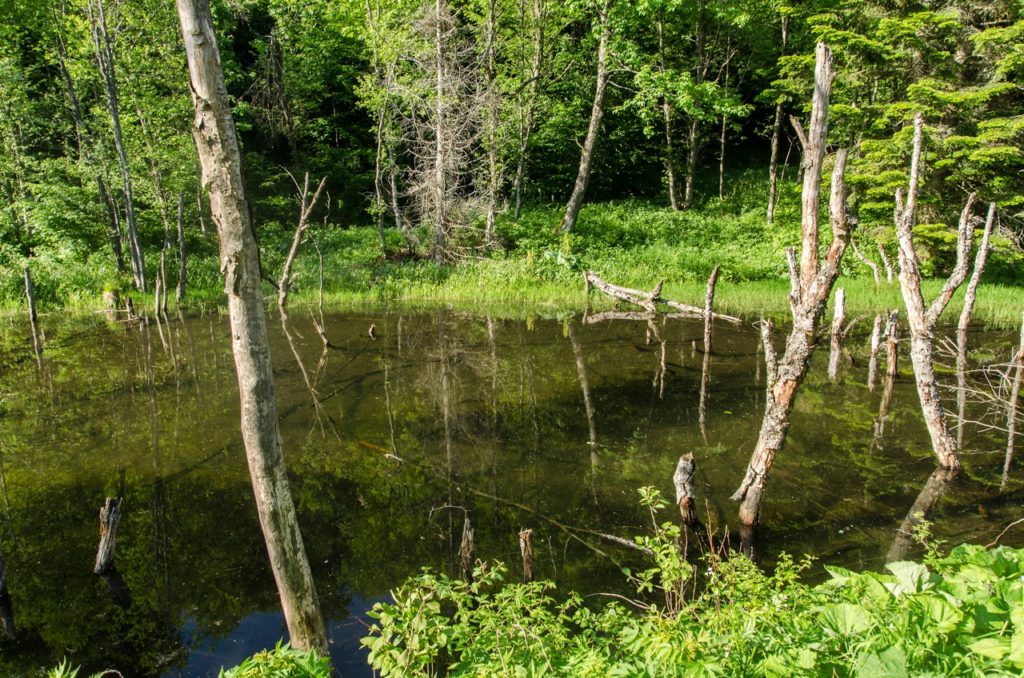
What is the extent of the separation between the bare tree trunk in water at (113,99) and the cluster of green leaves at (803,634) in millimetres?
18190

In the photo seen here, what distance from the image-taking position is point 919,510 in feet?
22.9

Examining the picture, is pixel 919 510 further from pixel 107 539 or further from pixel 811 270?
pixel 107 539

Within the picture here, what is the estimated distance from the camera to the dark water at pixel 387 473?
19.4ft

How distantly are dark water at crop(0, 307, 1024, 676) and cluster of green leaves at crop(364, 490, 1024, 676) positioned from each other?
198cm

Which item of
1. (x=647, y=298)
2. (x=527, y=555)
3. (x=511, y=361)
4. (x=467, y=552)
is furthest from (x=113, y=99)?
(x=527, y=555)

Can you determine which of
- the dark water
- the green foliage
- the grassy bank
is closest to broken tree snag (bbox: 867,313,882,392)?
the dark water

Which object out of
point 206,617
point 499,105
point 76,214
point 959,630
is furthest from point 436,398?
point 76,214

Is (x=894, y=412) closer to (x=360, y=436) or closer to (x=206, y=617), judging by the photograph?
(x=360, y=436)

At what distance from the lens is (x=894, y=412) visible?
9.89 m

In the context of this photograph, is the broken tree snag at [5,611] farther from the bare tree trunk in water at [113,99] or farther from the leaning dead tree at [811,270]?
the bare tree trunk in water at [113,99]

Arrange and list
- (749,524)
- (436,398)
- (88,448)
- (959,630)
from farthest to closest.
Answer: (436,398), (88,448), (749,524), (959,630)

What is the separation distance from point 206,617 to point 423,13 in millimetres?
18689

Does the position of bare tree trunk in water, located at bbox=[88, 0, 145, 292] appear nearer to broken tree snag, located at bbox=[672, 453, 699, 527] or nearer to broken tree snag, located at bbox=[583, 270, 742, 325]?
broken tree snag, located at bbox=[583, 270, 742, 325]

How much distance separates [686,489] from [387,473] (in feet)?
12.2
